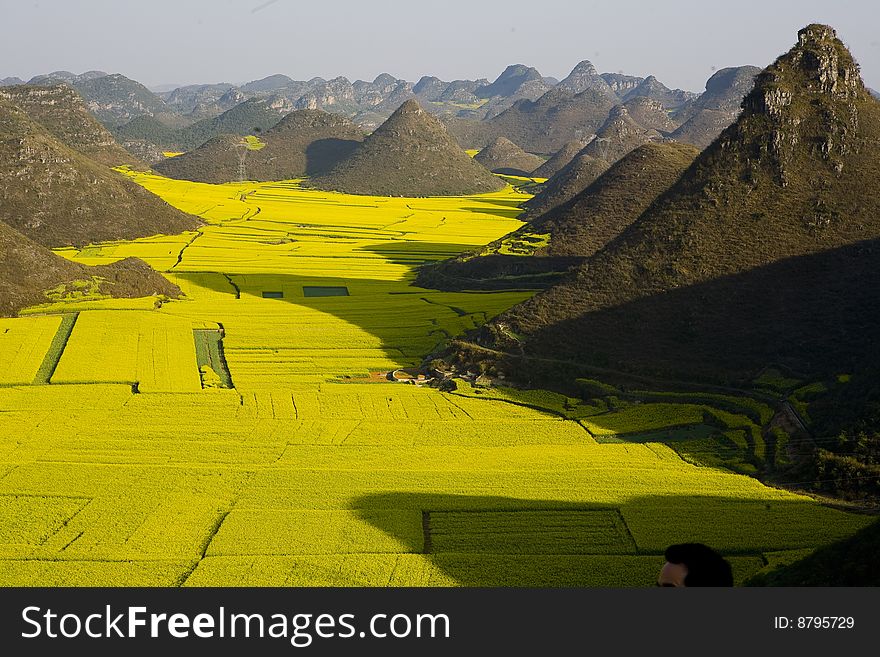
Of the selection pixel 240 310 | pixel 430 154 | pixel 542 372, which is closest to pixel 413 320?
pixel 240 310

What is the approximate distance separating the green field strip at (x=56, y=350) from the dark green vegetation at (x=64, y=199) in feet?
134

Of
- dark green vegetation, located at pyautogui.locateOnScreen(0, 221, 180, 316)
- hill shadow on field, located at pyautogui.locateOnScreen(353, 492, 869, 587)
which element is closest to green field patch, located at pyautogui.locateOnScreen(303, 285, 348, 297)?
dark green vegetation, located at pyautogui.locateOnScreen(0, 221, 180, 316)

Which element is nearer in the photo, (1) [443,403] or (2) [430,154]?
(1) [443,403]

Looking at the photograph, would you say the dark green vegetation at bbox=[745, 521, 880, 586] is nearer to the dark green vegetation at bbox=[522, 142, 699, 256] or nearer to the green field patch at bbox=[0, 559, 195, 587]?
the green field patch at bbox=[0, 559, 195, 587]

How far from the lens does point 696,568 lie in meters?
9.52

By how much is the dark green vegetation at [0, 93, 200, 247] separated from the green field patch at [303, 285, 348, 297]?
122 feet

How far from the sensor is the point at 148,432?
3797 centimetres

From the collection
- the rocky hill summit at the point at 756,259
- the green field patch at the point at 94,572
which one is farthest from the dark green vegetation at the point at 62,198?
the green field patch at the point at 94,572

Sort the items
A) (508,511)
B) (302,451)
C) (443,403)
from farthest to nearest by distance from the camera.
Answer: (443,403) < (302,451) < (508,511)

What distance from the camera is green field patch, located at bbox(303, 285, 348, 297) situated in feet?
243

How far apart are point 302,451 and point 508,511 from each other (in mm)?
10197

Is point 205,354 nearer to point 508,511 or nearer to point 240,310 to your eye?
point 240,310

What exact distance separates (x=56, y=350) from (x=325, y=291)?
26615 mm

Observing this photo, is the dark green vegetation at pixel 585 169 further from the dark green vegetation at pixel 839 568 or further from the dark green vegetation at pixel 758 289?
the dark green vegetation at pixel 839 568
